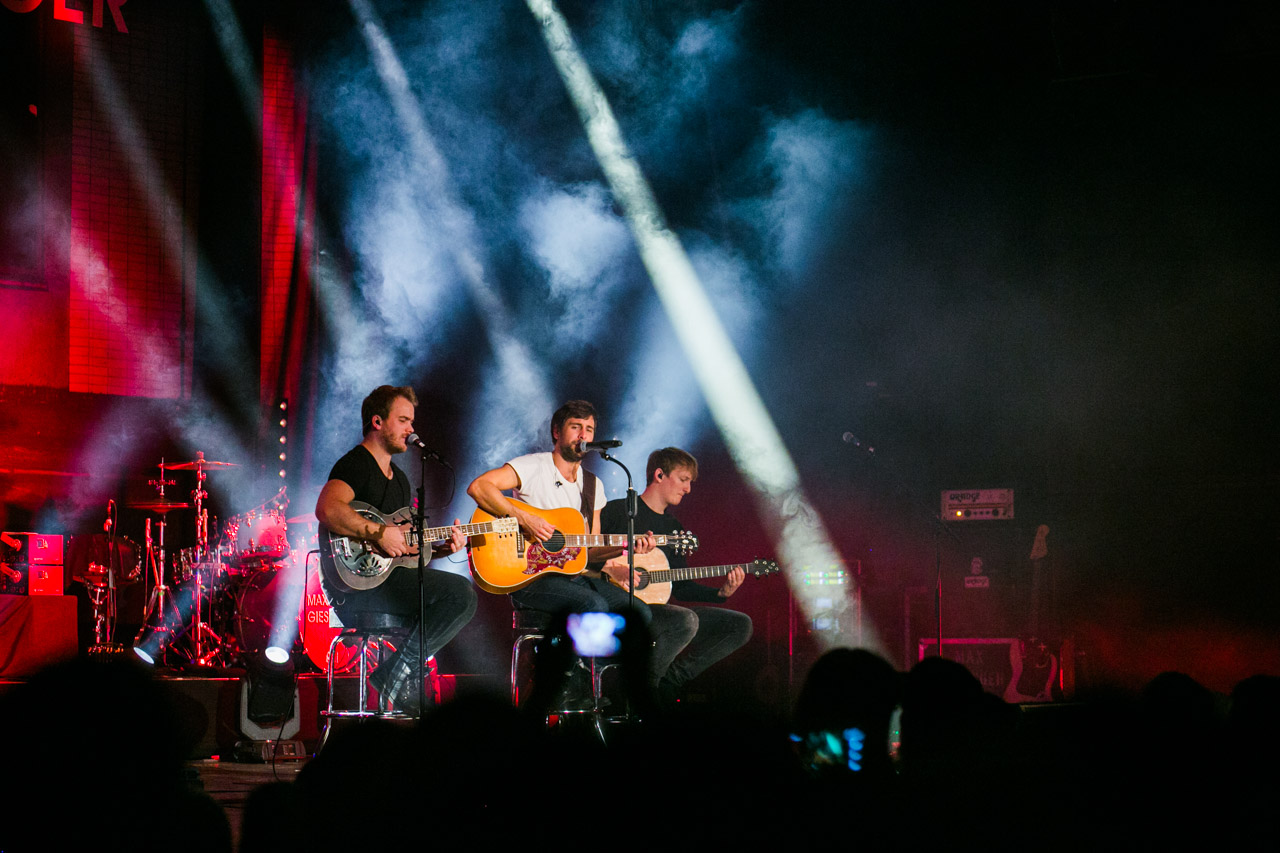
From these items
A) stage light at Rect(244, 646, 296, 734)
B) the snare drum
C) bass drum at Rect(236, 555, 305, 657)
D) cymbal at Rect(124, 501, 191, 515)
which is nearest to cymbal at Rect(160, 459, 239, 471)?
cymbal at Rect(124, 501, 191, 515)

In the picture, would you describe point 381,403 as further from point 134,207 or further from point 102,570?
point 134,207

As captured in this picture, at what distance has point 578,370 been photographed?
806 centimetres

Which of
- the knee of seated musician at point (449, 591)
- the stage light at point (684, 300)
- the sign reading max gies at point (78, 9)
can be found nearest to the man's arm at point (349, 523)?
the knee of seated musician at point (449, 591)

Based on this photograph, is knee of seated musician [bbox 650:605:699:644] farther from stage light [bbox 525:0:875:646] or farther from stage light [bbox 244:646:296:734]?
stage light [bbox 525:0:875:646]

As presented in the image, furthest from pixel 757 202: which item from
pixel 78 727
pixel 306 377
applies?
pixel 78 727

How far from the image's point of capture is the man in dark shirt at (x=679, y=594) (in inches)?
230

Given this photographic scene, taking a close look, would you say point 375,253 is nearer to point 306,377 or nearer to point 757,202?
point 306,377

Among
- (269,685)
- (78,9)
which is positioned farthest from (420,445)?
(78,9)

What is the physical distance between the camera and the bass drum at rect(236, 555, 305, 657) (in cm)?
698

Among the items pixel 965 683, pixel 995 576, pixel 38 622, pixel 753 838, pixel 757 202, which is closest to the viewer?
pixel 753 838

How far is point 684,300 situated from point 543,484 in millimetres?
2976

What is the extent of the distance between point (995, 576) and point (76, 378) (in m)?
7.15

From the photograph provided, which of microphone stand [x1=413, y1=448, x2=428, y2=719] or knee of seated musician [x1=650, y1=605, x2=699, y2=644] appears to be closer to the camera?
microphone stand [x1=413, y1=448, x2=428, y2=719]

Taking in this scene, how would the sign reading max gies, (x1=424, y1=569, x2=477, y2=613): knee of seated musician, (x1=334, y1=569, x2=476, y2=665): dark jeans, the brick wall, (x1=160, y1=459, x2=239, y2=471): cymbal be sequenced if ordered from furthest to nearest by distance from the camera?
the brick wall
the sign reading max gies
(x1=160, y1=459, x2=239, y2=471): cymbal
(x1=424, y1=569, x2=477, y2=613): knee of seated musician
(x1=334, y1=569, x2=476, y2=665): dark jeans
